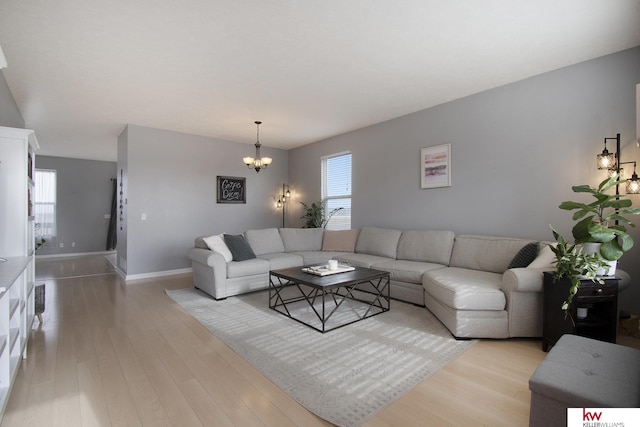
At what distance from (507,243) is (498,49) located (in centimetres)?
200

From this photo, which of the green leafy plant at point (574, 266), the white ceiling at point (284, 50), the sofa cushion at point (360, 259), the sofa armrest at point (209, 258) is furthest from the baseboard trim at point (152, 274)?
the green leafy plant at point (574, 266)

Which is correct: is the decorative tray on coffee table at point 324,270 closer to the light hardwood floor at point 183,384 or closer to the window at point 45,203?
the light hardwood floor at point 183,384

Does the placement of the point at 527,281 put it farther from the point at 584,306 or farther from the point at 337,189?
the point at 337,189

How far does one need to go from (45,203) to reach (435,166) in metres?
9.46

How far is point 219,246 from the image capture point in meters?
4.32

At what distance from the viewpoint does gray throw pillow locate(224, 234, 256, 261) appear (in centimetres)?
436

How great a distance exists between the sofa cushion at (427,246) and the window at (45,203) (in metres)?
8.91

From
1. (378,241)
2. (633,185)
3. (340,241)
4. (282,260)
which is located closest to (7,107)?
(282,260)

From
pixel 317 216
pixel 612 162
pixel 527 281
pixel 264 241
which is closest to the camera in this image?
pixel 527 281

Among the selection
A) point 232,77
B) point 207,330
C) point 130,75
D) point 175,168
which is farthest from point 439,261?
point 175,168

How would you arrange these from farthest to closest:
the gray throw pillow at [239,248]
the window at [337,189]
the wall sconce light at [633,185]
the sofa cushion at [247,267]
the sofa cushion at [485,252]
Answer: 1. the window at [337,189]
2. the gray throw pillow at [239,248]
3. the sofa cushion at [247,267]
4. the sofa cushion at [485,252]
5. the wall sconce light at [633,185]

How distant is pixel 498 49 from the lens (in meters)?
2.86

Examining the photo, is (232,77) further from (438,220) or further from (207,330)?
(438,220)

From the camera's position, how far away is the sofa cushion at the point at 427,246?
13.0 ft
